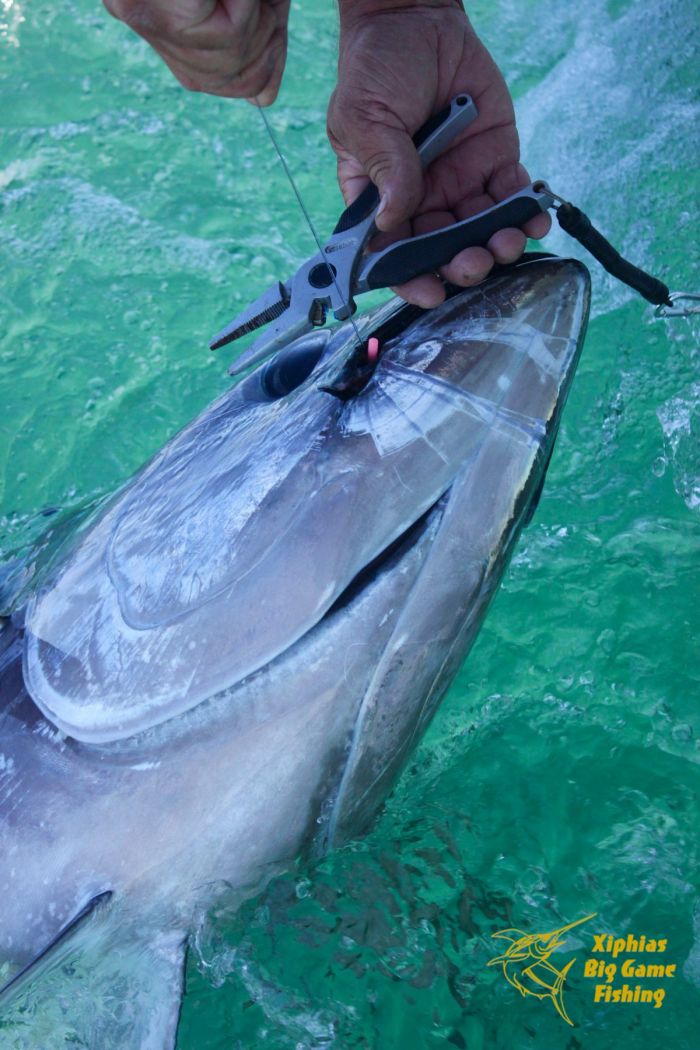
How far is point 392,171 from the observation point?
73.3 inches

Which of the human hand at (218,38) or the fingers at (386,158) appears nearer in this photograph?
the human hand at (218,38)

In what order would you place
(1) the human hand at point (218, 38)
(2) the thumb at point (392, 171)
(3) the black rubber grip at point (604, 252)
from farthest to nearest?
1. (2) the thumb at point (392, 171)
2. (3) the black rubber grip at point (604, 252)
3. (1) the human hand at point (218, 38)

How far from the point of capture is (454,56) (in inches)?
87.3

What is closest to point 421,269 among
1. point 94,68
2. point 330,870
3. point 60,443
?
point 330,870

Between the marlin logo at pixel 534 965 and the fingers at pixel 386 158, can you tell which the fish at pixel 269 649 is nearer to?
the fingers at pixel 386 158

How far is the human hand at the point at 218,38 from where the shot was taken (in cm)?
162

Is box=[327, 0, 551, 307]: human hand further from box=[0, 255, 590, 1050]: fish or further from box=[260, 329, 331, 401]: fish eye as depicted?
box=[0, 255, 590, 1050]: fish

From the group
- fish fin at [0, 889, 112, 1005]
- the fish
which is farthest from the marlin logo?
fish fin at [0, 889, 112, 1005]

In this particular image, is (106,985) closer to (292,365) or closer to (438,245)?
(292,365)

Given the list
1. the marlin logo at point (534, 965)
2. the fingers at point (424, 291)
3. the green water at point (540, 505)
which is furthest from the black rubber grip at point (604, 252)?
the marlin logo at point (534, 965)

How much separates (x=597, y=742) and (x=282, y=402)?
4.26 feet

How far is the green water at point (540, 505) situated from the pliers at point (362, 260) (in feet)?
3.34

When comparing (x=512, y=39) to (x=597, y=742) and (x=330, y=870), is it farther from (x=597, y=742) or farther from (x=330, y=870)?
(x=330, y=870)

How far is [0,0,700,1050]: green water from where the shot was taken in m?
1.87
